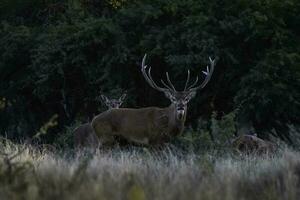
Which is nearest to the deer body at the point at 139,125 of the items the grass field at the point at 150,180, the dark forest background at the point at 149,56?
the dark forest background at the point at 149,56

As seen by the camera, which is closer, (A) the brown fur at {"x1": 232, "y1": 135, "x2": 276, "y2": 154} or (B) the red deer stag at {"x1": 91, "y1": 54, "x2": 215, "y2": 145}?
(A) the brown fur at {"x1": 232, "y1": 135, "x2": 276, "y2": 154}

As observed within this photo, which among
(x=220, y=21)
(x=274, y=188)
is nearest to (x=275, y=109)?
(x=220, y=21)

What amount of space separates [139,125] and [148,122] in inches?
7.4

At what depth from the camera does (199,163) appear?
31.7 ft

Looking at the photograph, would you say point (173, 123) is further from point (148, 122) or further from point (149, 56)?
point (149, 56)

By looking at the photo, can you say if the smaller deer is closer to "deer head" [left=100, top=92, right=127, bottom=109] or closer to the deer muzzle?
the deer muzzle

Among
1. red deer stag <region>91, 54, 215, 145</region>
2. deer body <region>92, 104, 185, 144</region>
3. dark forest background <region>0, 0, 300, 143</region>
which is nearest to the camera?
red deer stag <region>91, 54, 215, 145</region>

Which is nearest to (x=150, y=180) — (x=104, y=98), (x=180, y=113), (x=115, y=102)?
(x=180, y=113)

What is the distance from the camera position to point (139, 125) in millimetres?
15992

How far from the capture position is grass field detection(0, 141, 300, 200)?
703 cm

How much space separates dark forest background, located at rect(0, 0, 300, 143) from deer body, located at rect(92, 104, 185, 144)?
3.33 metres

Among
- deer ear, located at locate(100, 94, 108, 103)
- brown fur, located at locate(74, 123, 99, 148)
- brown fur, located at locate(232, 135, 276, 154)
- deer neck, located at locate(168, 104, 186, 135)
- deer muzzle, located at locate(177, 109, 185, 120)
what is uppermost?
deer muzzle, located at locate(177, 109, 185, 120)

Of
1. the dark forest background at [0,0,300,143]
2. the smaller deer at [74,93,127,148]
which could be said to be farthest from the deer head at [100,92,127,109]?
the smaller deer at [74,93,127,148]

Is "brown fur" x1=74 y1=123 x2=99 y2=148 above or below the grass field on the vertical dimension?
below
